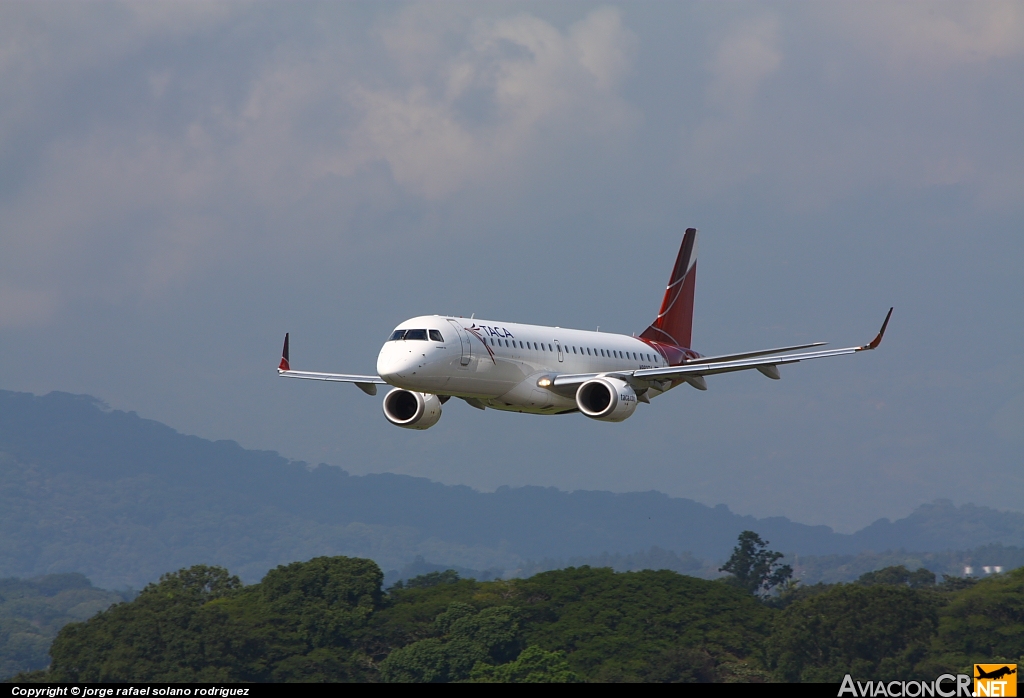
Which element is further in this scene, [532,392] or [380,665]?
[380,665]

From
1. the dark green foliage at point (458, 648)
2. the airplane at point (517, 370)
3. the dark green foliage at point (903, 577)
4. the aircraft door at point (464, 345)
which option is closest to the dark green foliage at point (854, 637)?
the dark green foliage at point (458, 648)

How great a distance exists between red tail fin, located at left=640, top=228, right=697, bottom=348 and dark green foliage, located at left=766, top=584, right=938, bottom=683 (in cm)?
3776

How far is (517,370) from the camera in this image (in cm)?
5691

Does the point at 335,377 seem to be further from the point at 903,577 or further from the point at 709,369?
the point at 903,577

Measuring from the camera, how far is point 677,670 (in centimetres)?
9844

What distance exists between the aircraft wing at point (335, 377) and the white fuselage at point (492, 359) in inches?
190

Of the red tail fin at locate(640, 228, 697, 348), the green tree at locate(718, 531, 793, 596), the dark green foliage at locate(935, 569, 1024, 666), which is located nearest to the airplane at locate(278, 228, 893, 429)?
the red tail fin at locate(640, 228, 697, 348)

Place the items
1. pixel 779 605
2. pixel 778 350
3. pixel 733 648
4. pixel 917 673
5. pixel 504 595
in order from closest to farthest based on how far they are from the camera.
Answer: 1. pixel 778 350
2. pixel 917 673
3. pixel 733 648
4. pixel 504 595
5. pixel 779 605

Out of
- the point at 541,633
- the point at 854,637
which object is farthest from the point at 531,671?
the point at 854,637

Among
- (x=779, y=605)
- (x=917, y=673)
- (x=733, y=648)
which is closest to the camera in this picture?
(x=917, y=673)

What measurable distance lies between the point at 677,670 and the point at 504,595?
2040 centimetres

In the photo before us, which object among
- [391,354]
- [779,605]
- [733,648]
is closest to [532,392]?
[391,354]

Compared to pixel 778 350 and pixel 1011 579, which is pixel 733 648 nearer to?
pixel 1011 579

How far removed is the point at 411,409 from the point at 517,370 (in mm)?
5358
